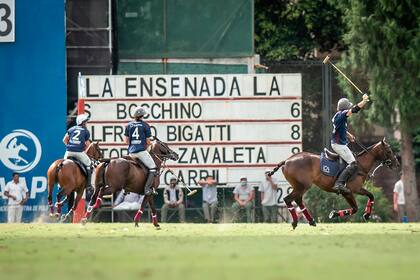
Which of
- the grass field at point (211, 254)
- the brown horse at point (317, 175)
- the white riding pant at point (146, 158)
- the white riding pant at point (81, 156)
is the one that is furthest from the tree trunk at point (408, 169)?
the grass field at point (211, 254)

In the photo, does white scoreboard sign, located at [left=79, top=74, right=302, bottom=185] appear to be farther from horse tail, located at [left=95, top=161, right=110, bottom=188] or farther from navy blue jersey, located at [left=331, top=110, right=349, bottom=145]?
navy blue jersey, located at [left=331, top=110, right=349, bottom=145]

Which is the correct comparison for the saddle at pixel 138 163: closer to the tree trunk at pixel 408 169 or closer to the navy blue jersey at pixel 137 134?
the navy blue jersey at pixel 137 134

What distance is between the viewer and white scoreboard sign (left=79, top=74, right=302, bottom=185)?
127 feet

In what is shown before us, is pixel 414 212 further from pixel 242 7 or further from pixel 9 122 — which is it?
pixel 9 122

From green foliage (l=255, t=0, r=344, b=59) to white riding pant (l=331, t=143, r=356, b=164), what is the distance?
674 inches

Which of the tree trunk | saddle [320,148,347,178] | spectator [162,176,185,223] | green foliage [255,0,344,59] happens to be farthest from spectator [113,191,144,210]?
saddle [320,148,347,178]

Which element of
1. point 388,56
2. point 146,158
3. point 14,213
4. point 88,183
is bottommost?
point 14,213

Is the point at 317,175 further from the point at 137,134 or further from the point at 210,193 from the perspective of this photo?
the point at 210,193

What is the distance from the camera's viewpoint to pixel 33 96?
40.0 metres

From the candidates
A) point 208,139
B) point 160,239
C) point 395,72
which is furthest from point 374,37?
point 160,239

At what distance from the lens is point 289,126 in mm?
38781

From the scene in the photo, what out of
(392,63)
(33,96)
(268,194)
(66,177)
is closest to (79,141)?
(66,177)

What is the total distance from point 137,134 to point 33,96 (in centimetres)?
1020

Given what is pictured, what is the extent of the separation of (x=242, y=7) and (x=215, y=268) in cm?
2474
